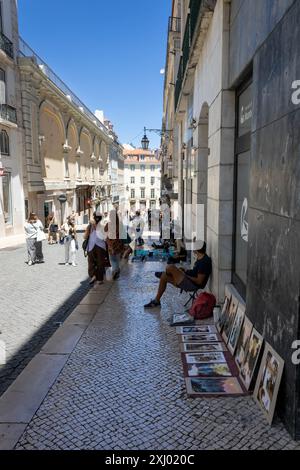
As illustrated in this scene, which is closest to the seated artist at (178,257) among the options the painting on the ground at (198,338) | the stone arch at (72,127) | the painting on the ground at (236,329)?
the painting on the ground at (198,338)

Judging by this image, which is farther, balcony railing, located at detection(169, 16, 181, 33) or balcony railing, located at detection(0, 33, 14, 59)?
balcony railing, located at detection(0, 33, 14, 59)

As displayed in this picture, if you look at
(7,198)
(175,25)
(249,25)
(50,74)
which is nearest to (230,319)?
(249,25)

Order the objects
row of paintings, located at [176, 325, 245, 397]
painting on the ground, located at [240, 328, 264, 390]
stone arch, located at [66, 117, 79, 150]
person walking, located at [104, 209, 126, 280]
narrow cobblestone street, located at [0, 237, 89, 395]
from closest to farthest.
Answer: painting on the ground, located at [240, 328, 264, 390]
row of paintings, located at [176, 325, 245, 397]
narrow cobblestone street, located at [0, 237, 89, 395]
person walking, located at [104, 209, 126, 280]
stone arch, located at [66, 117, 79, 150]

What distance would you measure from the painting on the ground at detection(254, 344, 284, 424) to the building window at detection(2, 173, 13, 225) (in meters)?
18.3

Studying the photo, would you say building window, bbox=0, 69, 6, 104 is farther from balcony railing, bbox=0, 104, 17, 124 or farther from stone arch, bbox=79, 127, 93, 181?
stone arch, bbox=79, 127, 93, 181

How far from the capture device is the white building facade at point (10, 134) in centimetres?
1894

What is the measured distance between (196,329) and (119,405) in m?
2.02

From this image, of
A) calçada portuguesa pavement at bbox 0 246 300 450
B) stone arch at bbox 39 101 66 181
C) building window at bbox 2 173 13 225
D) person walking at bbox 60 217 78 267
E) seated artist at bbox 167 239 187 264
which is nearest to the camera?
calçada portuguesa pavement at bbox 0 246 300 450

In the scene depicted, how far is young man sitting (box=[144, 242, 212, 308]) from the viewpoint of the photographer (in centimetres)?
625

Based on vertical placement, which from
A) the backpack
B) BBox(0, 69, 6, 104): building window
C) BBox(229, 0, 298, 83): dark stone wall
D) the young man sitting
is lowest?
the backpack

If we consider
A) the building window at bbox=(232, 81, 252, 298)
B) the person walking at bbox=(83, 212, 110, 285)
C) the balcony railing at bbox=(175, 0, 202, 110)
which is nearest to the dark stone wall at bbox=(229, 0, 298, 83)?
the building window at bbox=(232, 81, 252, 298)

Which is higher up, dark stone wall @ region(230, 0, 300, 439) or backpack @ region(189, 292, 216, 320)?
dark stone wall @ region(230, 0, 300, 439)

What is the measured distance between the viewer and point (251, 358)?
3.70 m

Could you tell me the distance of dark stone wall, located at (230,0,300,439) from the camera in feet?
9.25
